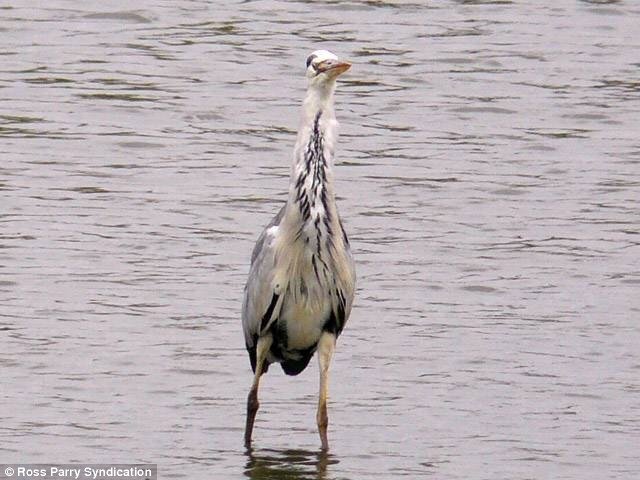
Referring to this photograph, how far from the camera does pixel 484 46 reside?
745 inches

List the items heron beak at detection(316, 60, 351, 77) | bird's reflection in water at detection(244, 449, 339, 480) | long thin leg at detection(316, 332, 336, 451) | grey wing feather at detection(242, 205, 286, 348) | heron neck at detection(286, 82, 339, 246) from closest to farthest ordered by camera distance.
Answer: bird's reflection in water at detection(244, 449, 339, 480) < heron beak at detection(316, 60, 351, 77) < heron neck at detection(286, 82, 339, 246) < long thin leg at detection(316, 332, 336, 451) < grey wing feather at detection(242, 205, 286, 348)

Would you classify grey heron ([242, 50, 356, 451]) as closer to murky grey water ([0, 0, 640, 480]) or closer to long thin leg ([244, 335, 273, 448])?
long thin leg ([244, 335, 273, 448])

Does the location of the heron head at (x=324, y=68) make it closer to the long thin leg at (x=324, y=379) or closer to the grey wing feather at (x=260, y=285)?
the grey wing feather at (x=260, y=285)

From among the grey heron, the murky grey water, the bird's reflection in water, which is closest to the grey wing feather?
the grey heron

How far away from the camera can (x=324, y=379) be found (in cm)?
920

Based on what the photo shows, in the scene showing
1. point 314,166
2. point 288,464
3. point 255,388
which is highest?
point 314,166

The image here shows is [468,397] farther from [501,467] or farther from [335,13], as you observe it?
[335,13]

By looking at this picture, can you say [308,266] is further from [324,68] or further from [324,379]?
[324,68]

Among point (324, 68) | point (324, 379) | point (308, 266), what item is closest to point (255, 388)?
point (324, 379)

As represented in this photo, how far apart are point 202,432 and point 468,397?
1.54 m

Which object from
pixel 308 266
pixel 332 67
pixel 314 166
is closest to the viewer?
pixel 332 67

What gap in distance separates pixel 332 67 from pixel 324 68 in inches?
1.8

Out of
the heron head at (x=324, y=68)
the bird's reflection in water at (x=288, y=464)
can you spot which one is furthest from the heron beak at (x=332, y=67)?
the bird's reflection in water at (x=288, y=464)

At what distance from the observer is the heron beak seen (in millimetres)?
8734
